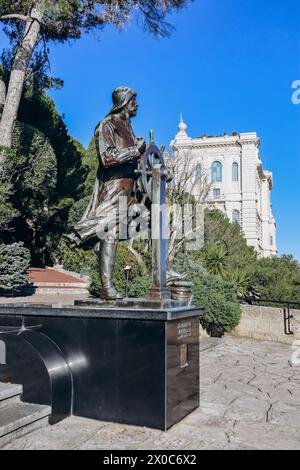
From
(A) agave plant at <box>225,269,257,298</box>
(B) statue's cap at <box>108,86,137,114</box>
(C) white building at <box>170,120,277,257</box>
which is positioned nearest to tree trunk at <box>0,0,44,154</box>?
(A) agave plant at <box>225,269,257,298</box>

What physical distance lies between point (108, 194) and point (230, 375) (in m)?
3.52

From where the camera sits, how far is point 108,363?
389 centimetres

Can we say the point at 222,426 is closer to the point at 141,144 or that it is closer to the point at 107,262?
the point at 107,262

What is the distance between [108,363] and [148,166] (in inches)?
80.7

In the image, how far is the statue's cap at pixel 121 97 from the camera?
14.9ft

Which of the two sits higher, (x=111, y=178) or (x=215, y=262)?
(x=111, y=178)

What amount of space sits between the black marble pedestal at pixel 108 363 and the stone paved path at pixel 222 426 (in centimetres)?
16

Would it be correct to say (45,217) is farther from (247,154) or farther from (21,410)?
(247,154)

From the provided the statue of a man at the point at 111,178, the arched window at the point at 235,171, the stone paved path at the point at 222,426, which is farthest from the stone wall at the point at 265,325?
the arched window at the point at 235,171

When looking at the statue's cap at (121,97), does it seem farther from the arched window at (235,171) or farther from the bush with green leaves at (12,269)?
the arched window at (235,171)

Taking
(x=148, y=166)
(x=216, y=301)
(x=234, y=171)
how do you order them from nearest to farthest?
1. (x=148, y=166)
2. (x=216, y=301)
3. (x=234, y=171)

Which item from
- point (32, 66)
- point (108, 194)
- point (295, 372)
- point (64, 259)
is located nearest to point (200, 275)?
point (295, 372)

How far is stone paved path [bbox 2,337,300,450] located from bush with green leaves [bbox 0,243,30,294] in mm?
10783

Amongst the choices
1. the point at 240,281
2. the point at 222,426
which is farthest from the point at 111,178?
the point at 240,281
